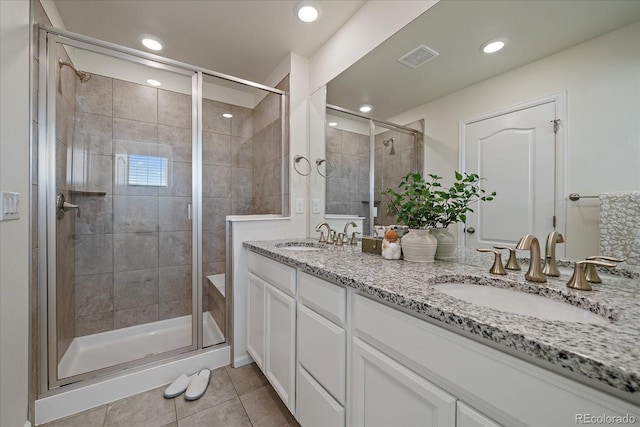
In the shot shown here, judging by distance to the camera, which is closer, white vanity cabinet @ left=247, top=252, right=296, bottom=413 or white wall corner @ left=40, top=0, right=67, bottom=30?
white vanity cabinet @ left=247, top=252, right=296, bottom=413

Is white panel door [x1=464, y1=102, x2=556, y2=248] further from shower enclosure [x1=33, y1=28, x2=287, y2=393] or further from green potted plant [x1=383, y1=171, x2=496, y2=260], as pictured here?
shower enclosure [x1=33, y1=28, x2=287, y2=393]

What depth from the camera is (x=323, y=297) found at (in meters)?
1.04

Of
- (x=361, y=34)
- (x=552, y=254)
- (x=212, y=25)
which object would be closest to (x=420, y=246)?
(x=552, y=254)

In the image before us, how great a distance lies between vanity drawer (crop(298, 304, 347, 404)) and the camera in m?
0.94

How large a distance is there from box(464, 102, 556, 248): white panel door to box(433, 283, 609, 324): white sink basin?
25 centimetres

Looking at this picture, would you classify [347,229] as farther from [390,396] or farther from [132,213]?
[132,213]

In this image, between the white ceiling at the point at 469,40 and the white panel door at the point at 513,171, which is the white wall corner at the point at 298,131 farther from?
the white panel door at the point at 513,171

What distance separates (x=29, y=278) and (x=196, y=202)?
36.1 inches

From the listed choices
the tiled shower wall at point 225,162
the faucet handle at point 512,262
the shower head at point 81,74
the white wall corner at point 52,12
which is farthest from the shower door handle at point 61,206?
the faucet handle at point 512,262

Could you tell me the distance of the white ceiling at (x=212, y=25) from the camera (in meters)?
1.64

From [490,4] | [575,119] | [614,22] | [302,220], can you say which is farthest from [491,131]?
[302,220]

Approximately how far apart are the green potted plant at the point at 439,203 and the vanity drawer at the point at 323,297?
44 cm

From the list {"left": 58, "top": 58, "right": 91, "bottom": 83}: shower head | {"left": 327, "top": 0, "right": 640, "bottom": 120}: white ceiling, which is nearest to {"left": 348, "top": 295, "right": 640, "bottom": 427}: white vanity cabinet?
{"left": 327, "top": 0, "right": 640, "bottom": 120}: white ceiling

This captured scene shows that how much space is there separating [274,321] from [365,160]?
1.15m
